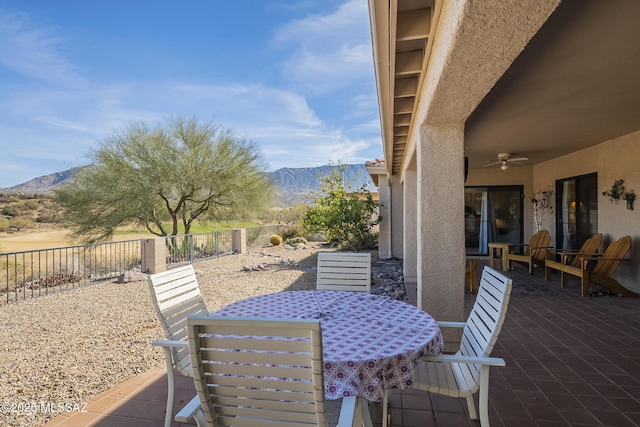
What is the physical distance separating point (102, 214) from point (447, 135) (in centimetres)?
1253

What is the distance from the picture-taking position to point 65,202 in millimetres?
12047

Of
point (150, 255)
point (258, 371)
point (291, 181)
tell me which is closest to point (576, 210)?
point (258, 371)

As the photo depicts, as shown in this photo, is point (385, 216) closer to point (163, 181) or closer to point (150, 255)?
point (150, 255)

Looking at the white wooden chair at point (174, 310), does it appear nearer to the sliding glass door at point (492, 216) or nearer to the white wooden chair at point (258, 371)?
the white wooden chair at point (258, 371)

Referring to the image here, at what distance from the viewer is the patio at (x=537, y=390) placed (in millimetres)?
2236

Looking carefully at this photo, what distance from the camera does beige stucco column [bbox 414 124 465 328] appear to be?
3.19 meters

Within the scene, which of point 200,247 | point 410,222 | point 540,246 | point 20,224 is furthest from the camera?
point 20,224

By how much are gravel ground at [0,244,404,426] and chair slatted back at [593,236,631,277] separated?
117 inches

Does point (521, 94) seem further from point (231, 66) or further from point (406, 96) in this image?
point (231, 66)

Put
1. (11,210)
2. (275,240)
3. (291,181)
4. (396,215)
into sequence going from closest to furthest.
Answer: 1. (396,215)
2. (275,240)
3. (11,210)
4. (291,181)

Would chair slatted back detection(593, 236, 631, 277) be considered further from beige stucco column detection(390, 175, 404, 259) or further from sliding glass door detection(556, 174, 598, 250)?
beige stucco column detection(390, 175, 404, 259)

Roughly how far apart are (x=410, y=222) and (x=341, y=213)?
3.87 metres

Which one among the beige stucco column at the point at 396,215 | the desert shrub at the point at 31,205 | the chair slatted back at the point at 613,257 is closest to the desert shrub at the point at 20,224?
the desert shrub at the point at 31,205

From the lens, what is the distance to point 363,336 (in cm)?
175
